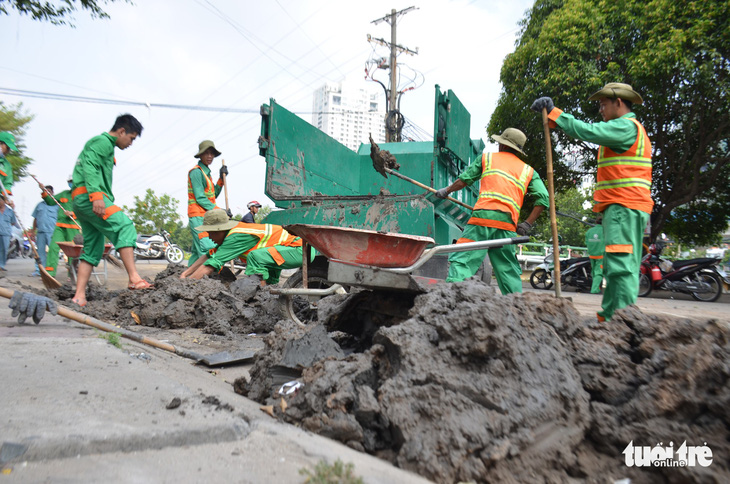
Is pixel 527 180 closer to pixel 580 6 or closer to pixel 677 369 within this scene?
pixel 677 369

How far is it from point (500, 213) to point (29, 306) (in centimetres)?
356

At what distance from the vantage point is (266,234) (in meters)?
5.18

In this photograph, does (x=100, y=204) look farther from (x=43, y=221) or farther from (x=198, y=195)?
(x=43, y=221)

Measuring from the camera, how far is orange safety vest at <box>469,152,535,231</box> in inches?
147

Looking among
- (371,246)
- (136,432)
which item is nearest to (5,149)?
(371,246)

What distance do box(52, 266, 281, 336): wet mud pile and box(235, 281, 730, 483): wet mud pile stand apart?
209 centimetres

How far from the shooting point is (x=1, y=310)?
137 inches

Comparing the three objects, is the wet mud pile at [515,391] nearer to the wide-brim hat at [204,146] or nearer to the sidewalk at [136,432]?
the sidewalk at [136,432]

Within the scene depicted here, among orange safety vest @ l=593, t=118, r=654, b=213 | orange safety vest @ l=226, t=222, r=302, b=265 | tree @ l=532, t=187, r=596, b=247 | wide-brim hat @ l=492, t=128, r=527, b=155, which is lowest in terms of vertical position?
orange safety vest @ l=226, t=222, r=302, b=265

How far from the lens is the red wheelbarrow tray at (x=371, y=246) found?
2.93 meters

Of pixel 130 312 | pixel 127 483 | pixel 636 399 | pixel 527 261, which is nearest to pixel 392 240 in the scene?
pixel 636 399

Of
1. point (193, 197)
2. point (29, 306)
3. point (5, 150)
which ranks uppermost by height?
point (5, 150)

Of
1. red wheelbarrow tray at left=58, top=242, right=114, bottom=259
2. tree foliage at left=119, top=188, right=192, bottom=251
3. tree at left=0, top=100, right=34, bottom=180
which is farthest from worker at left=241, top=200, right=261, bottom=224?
tree foliage at left=119, top=188, right=192, bottom=251

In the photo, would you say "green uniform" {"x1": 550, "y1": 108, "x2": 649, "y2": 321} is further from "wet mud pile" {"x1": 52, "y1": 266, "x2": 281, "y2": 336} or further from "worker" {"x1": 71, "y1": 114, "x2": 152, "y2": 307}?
"worker" {"x1": 71, "y1": 114, "x2": 152, "y2": 307}
